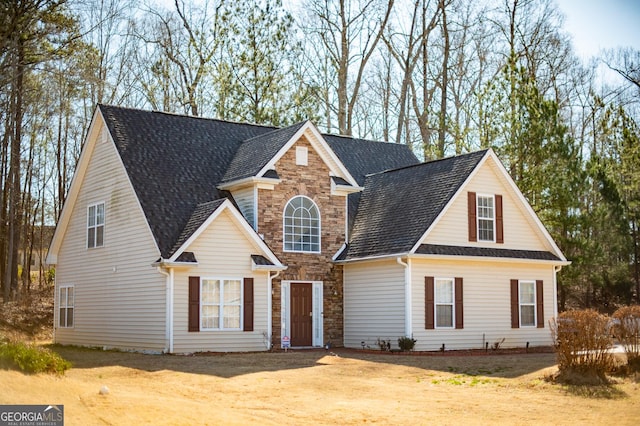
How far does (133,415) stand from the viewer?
1106 cm

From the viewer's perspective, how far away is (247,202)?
25281mm

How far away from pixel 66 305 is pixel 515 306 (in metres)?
14.7

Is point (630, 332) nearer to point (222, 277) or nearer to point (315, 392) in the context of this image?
point (315, 392)

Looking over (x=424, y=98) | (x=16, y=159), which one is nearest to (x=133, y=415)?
(x=16, y=159)

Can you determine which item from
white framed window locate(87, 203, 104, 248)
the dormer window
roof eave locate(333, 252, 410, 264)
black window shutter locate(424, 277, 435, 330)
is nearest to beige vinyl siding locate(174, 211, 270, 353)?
roof eave locate(333, 252, 410, 264)

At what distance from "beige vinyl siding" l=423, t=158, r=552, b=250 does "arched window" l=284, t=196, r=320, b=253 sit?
368 centimetres

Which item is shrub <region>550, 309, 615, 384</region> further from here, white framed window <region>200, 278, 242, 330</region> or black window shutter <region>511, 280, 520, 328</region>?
white framed window <region>200, 278, 242, 330</region>

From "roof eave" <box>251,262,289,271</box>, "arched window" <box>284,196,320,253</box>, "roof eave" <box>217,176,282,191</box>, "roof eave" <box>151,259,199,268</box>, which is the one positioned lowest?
"roof eave" <box>251,262,289,271</box>

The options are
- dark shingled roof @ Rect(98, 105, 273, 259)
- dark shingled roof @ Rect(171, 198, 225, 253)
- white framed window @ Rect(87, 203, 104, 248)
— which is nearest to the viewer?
dark shingled roof @ Rect(171, 198, 225, 253)

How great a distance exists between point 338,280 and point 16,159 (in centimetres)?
1593

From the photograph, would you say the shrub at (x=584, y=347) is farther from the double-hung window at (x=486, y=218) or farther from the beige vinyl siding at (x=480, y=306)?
the double-hung window at (x=486, y=218)

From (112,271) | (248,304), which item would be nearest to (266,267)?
(248,304)

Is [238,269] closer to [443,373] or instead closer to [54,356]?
[443,373]

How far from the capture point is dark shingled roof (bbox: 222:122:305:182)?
82.6ft
